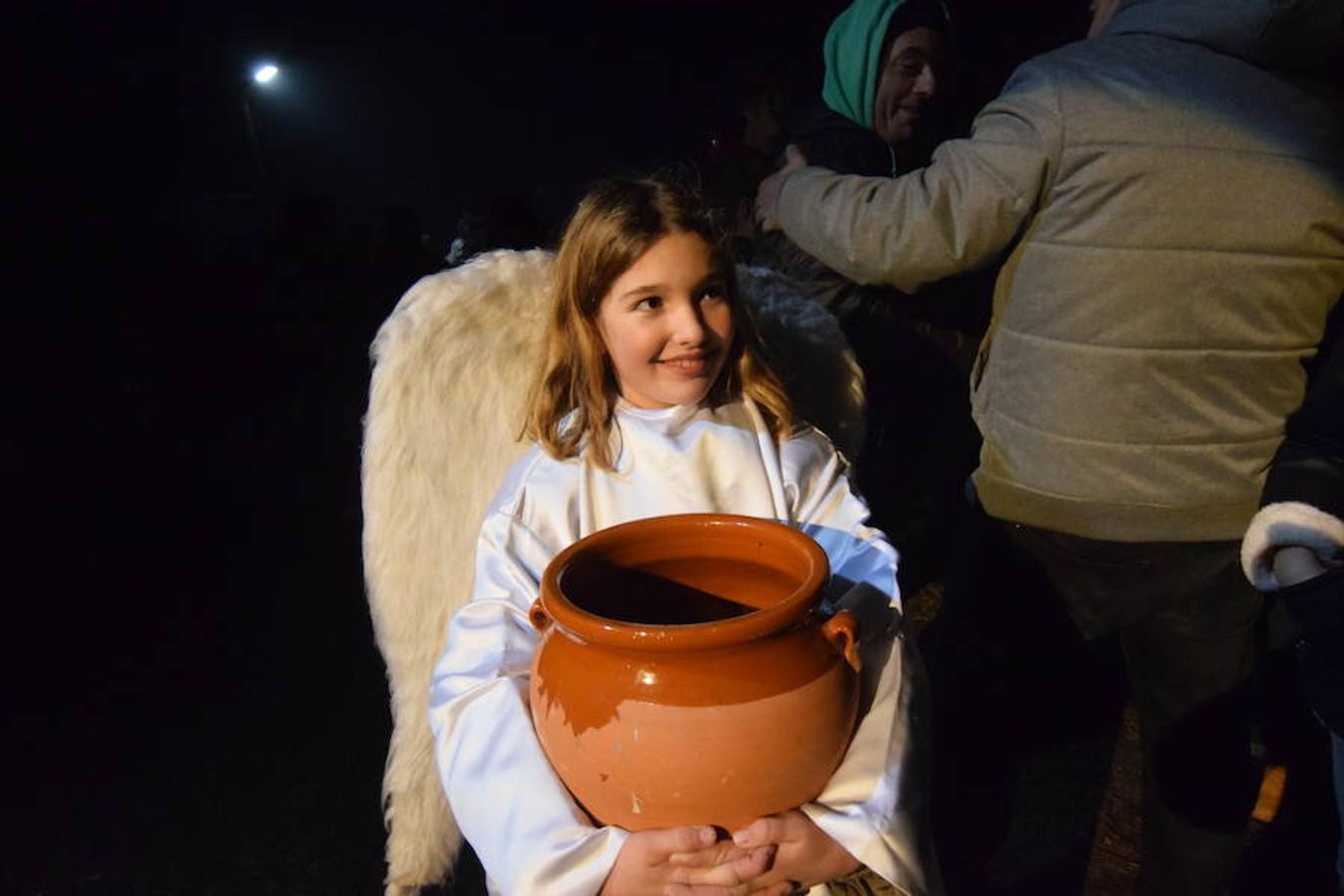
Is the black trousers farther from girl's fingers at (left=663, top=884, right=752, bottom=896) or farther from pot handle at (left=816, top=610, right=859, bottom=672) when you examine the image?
girl's fingers at (left=663, top=884, right=752, bottom=896)

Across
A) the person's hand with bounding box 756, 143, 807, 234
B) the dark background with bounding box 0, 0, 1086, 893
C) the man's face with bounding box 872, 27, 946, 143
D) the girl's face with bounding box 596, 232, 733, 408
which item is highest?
the man's face with bounding box 872, 27, 946, 143

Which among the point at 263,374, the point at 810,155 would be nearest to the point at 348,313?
the point at 263,374

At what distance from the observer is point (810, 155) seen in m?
1.73

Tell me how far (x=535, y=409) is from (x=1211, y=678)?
1.29m

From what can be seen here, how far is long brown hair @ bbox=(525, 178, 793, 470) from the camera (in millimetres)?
1239

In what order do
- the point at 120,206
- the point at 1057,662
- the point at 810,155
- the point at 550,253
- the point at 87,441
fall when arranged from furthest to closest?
1. the point at 120,206
2. the point at 87,441
3. the point at 1057,662
4. the point at 810,155
5. the point at 550,253

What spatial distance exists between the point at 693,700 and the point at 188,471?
5071 mm

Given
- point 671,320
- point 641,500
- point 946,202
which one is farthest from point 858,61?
point 641,500

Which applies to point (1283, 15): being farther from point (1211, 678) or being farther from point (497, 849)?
point (497, 849)

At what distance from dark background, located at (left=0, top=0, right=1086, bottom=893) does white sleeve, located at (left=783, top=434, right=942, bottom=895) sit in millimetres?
761

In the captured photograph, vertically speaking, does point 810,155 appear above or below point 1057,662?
above

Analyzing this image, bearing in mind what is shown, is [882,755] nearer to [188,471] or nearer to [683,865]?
[683,865]

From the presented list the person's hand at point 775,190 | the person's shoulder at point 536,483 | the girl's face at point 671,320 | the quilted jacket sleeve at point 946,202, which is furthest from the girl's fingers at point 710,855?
the person's hand at point 775,190

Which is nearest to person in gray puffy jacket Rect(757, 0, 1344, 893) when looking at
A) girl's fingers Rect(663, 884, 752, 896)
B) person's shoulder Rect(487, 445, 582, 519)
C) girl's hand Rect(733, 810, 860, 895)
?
person's shoulder Rect(487, 445, 582, 519)
